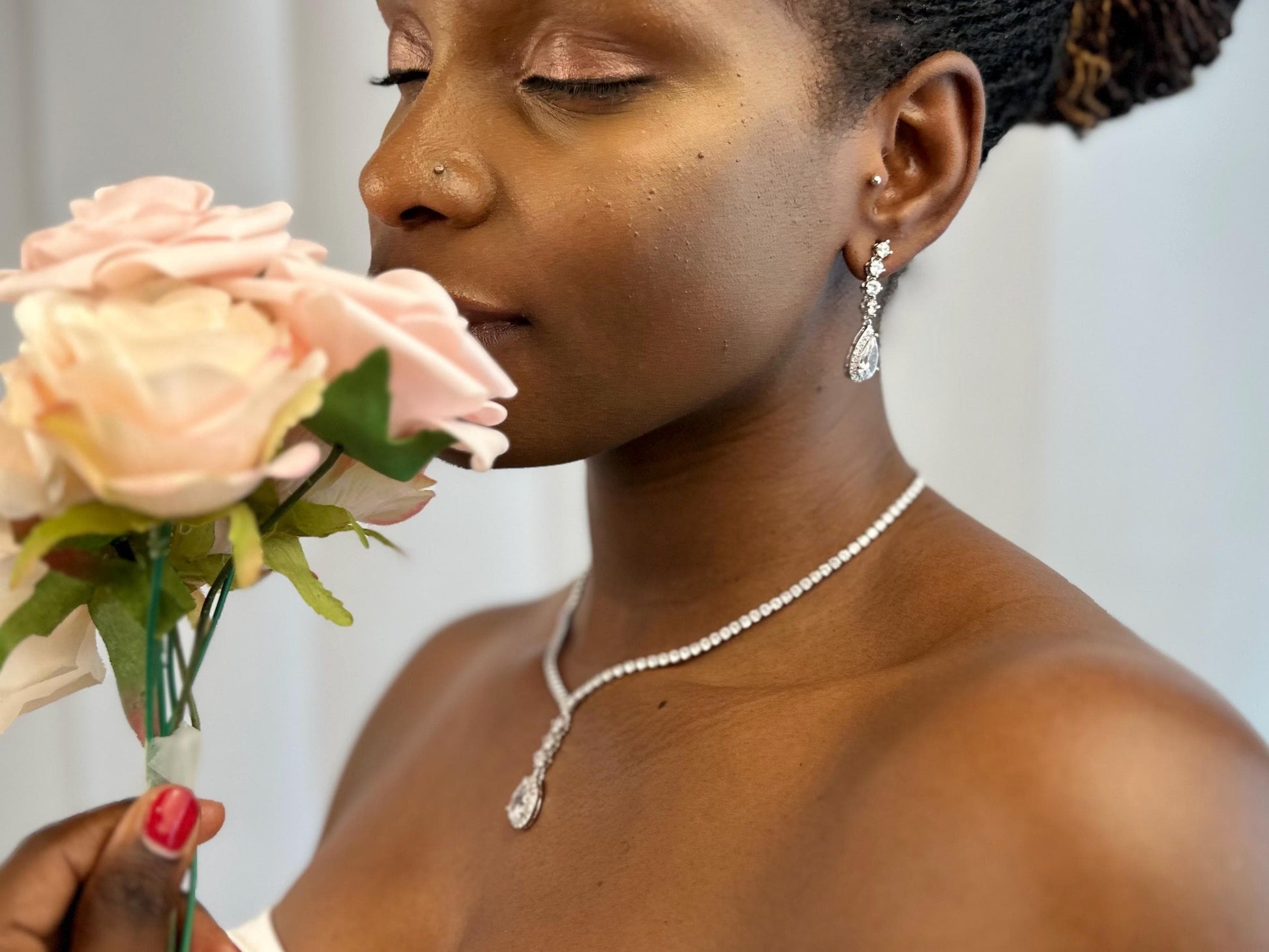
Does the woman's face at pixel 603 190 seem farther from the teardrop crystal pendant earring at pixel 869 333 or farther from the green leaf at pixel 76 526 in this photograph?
the green leaf at pixel 76 526

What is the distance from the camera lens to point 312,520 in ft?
1.85

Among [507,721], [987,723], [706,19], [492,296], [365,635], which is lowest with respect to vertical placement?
[365,635]

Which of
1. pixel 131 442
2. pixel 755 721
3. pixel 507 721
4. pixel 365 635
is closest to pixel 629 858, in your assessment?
pixel 755 721

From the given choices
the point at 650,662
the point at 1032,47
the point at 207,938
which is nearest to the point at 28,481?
the point at 207,938

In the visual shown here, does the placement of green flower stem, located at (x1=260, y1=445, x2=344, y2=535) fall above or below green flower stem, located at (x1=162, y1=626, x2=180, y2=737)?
above

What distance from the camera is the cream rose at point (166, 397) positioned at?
0.43m

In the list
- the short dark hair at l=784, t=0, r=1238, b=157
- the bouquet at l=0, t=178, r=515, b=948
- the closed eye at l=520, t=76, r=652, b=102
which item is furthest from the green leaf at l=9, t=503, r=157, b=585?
the short dark hair at l=784, t=0, r=1238, b=157

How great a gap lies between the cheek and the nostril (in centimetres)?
5

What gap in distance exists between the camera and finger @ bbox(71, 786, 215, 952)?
526mm

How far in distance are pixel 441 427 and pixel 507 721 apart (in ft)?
1.84

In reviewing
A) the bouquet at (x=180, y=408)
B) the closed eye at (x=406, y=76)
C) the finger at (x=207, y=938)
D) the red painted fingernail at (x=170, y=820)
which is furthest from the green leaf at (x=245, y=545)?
the closed eye at (x=406, y=76)

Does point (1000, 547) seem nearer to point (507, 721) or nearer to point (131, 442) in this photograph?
point (507, 721)

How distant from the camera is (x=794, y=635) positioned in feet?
2.83

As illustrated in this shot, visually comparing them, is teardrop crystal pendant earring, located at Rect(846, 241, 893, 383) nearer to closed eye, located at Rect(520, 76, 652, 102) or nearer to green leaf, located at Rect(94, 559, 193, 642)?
closed eye, located at Rect(520, 76, 652, 102)
